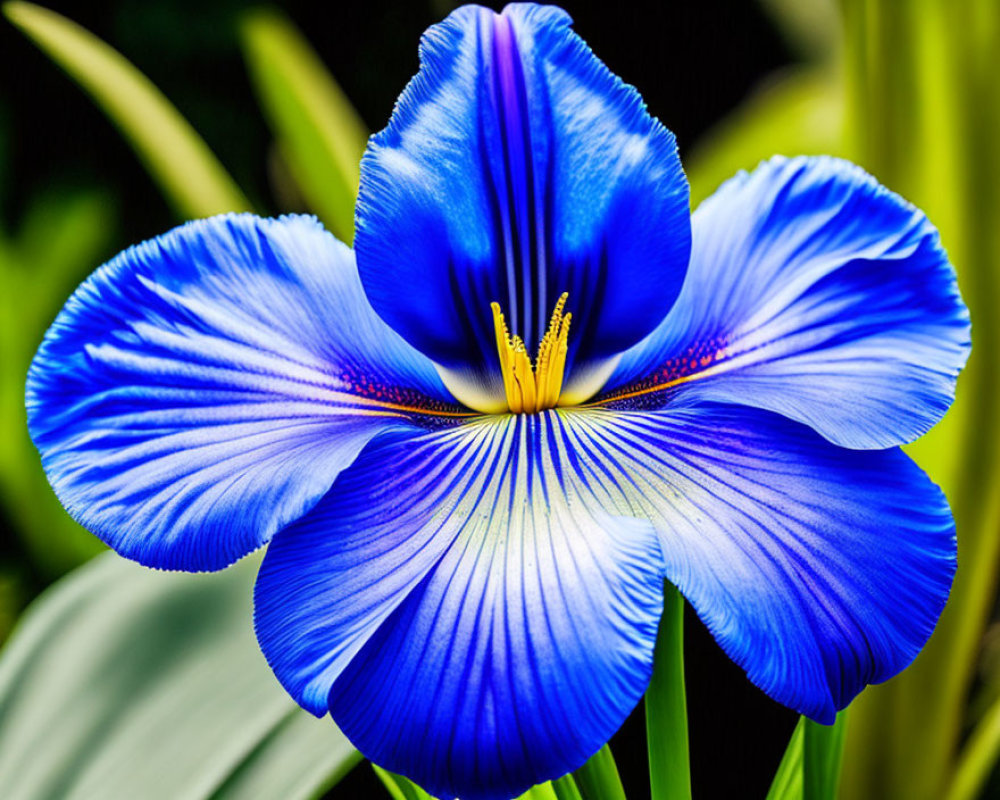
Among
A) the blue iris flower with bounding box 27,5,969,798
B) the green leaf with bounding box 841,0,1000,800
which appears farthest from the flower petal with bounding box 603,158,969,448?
the green leaf with bounding box 841,0,1000,800

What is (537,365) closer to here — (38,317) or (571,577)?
(571,577)

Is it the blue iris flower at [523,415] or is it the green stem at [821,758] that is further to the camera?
the green stem at [821,758]

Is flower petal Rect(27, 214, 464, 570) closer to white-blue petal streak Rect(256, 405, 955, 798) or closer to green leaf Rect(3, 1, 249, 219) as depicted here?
white-blue petal streak Rect(256, 405, 955, 798)

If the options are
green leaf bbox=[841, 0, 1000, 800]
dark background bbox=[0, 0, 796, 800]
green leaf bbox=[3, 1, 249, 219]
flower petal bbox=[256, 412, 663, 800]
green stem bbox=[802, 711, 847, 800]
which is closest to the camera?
flower petal bbox=[256, 412, 663, 800]

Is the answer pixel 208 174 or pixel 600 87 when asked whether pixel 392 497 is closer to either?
pixel 600 87

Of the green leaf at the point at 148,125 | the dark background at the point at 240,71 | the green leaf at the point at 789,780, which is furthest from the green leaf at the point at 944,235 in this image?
the dark background at the point at 240,71

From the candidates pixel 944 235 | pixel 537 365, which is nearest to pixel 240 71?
pixel 944 235

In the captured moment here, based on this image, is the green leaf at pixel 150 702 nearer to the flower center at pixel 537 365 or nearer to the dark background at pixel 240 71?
the flower center at pixel 537 365
